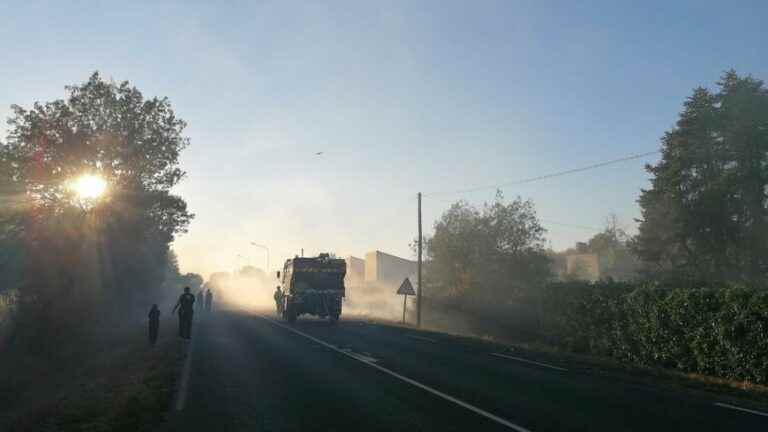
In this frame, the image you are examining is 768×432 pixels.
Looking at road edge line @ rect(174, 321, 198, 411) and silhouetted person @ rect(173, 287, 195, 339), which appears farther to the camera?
silhouetted person @ rect(173, 287, 195, 339)

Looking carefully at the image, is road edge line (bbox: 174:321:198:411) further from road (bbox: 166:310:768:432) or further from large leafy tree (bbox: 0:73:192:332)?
large leafy tree (bbox: 0:73:192:332)

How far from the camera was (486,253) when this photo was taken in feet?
164

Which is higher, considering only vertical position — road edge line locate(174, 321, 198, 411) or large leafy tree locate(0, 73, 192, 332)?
large leafy tree locate(0, 73, 192, 332)

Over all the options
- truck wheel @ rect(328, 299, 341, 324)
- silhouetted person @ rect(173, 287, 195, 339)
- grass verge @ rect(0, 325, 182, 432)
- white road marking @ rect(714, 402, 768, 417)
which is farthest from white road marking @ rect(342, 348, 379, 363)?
truck wheel @ rect(328, 299, 341, 324)

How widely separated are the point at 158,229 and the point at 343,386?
121 feet

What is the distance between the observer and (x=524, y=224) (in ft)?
171

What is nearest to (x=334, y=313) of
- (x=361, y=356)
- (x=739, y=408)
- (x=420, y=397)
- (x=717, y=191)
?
(x=361, y=356)

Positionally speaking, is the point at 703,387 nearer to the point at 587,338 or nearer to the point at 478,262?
the point at 587,338

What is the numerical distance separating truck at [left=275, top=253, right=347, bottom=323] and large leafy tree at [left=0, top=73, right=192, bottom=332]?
1048cm

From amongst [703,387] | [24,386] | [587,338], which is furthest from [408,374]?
[24,386]

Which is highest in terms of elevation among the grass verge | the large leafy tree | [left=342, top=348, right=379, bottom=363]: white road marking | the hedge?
the large leafy tree

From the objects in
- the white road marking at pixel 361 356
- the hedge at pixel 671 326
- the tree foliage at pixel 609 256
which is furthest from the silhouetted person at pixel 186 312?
the tree foliage at pixel 609 256

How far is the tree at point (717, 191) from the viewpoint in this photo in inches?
1612

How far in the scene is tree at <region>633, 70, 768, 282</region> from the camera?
40.9m
